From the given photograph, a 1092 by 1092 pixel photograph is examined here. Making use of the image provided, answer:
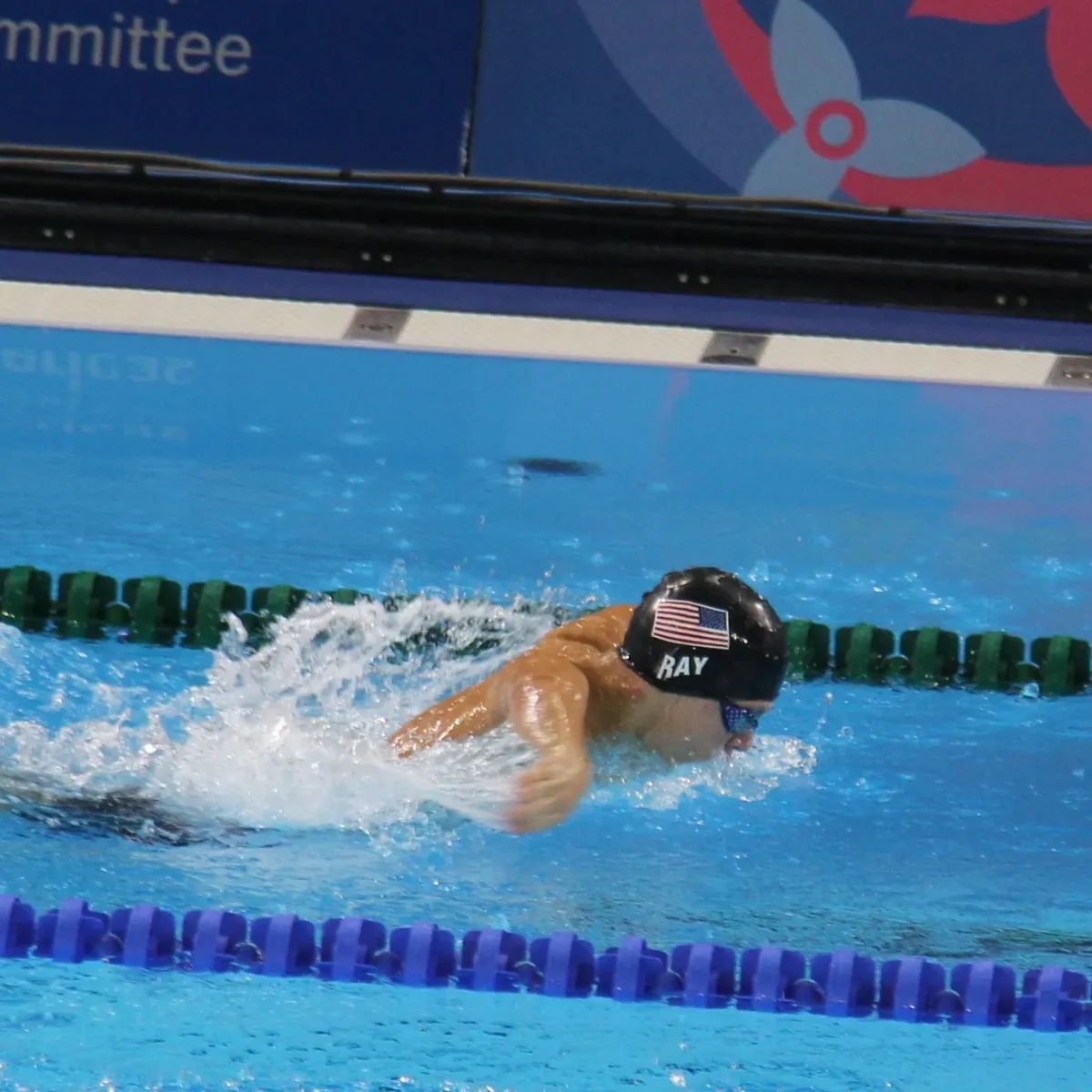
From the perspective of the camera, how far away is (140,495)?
16.7 feet

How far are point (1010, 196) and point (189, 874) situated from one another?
15.3 feet

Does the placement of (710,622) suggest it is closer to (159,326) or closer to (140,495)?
(140,495)

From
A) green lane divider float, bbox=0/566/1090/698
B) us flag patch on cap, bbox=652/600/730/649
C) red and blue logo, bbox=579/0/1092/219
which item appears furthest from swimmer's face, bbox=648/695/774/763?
red and blue logo, bbox=579/0/1092/219

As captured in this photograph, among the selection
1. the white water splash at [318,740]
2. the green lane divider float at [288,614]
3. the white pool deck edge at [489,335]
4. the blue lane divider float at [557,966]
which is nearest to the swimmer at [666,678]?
the white water splash at [318,740]

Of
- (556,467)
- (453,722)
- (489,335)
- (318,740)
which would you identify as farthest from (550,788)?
(489,335)

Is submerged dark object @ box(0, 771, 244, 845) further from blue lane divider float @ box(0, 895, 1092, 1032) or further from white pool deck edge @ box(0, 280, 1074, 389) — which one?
white pool deck edge @ box(0, 280, 1074, 389)

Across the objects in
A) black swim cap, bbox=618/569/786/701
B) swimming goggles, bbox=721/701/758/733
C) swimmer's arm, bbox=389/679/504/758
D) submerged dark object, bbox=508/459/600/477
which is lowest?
swimmer's arm, bbox=389/679/504/758

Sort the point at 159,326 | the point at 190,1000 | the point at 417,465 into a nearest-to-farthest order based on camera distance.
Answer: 1. the point at 190,1000
2. the point at 417,465
3. the point at 159,326

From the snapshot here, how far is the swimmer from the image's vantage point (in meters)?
3.06

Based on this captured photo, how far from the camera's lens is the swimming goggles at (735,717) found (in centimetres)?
311

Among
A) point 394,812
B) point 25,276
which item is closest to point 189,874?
point 394,812

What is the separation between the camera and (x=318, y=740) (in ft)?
11.6

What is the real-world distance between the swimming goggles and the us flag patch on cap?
0.11m

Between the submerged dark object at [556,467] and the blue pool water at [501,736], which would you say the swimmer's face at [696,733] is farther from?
the submerged dark object at [556,467]
